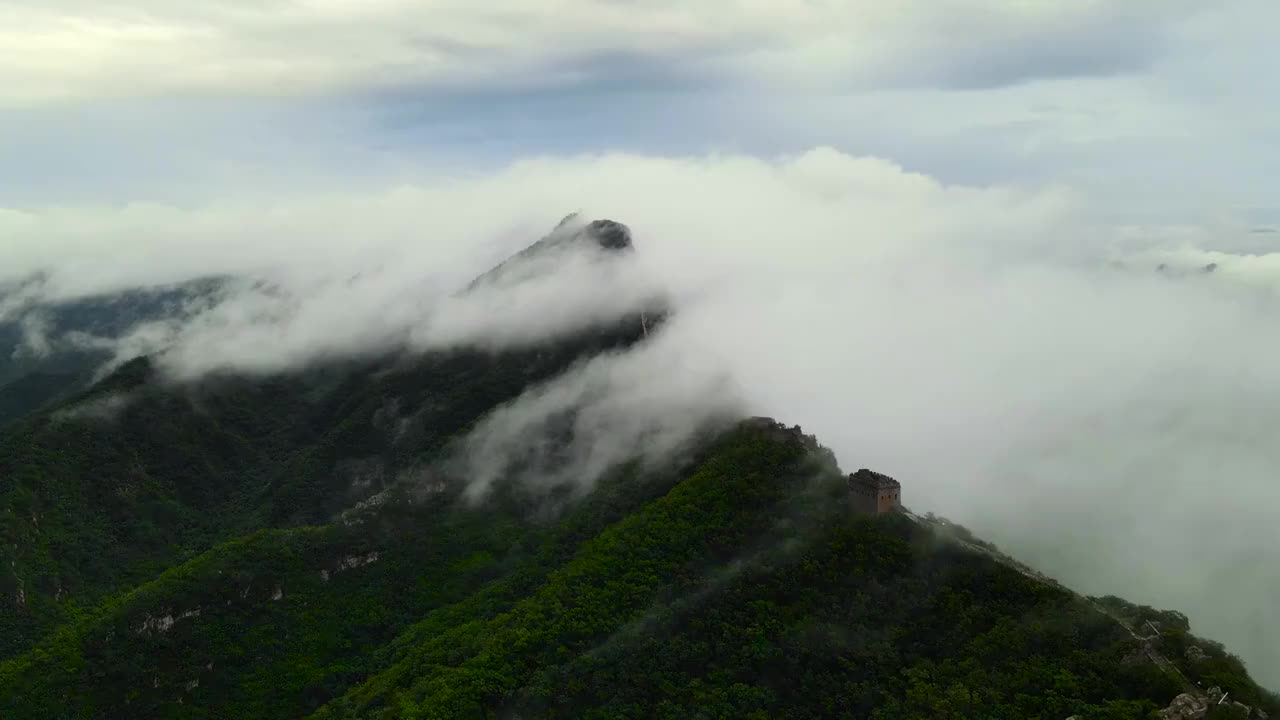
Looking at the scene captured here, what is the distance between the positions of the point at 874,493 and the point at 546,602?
1733 inches

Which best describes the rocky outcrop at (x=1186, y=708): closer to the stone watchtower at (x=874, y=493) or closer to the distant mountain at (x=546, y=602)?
the distant mountain at (x=546, y=602)

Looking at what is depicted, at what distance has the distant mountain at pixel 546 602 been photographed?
255 feet

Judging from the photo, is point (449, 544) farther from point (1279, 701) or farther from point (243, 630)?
point (1279, 701)

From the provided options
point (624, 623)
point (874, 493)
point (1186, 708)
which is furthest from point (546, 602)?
point (1186, 708)

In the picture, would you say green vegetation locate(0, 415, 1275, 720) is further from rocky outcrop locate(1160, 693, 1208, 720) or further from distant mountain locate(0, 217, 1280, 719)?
rocky outcrop locate(1160, 693, 1208, 720)

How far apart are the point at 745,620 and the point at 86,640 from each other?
91.0 meters

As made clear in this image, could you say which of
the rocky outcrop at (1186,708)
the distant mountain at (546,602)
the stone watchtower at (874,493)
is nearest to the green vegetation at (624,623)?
the distant mountain at (546,602)

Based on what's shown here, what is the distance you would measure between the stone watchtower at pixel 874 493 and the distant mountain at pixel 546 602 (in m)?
1.66

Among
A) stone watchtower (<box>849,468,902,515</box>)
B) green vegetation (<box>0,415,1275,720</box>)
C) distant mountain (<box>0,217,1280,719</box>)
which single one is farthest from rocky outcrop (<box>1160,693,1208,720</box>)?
stone watchtower (<box>849,468,902,515</box>)

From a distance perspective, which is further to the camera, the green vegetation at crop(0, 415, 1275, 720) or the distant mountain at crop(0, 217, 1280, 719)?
the distant mountain at crop(0, 217, 1280, 719)

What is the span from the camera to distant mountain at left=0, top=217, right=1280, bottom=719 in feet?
255

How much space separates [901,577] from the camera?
89625 millimetres

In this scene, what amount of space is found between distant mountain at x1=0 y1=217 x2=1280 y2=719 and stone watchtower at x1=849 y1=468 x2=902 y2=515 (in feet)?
5.43

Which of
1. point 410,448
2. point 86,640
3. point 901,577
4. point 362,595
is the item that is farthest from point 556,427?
point 901,577
